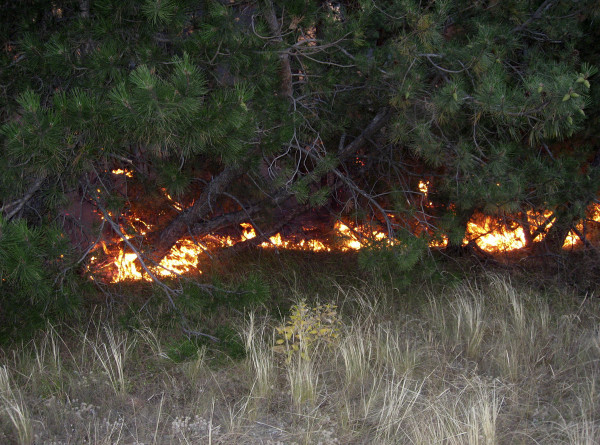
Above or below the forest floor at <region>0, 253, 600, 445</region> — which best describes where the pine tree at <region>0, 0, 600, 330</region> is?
above

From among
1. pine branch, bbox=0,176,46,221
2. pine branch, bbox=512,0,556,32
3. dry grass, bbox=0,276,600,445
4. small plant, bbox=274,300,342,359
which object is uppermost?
pine branch, bbox=512,0,556,32

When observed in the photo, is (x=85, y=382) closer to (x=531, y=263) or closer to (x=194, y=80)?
(x=194, y=80)

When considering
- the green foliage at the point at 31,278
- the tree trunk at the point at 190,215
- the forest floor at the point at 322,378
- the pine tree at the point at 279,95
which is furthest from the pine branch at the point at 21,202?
the tree trunk at the point at 190,215

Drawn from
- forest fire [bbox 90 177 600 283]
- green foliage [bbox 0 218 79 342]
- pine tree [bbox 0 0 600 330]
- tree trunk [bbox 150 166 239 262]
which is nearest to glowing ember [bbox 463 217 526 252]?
forest fire [bbox 90 177 600 283]

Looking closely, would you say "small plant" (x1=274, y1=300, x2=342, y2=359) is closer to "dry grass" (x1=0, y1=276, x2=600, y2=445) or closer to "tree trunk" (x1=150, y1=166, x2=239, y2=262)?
"dry grass" (x1=0, y1=276, x2=600, y2=445)

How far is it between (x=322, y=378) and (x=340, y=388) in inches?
6.1

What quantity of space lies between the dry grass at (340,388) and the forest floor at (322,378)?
11 mm

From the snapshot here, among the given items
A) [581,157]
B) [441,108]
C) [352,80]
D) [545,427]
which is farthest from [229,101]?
[581,157]

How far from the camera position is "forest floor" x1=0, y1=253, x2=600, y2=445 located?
9.95 feet

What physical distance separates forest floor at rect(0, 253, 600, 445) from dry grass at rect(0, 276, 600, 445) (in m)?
0.01

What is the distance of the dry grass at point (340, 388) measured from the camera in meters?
3.01

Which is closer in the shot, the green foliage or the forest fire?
the green foliage

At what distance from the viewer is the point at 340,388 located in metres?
3.56

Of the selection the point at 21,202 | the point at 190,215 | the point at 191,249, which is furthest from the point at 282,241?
the point at 21,202
